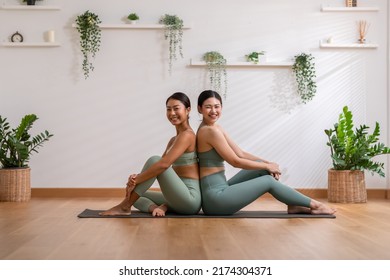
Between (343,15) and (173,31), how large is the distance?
1.81 metres

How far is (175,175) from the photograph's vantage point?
13.2 feet

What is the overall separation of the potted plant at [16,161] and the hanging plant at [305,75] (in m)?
2.59

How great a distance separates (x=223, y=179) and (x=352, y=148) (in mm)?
1939

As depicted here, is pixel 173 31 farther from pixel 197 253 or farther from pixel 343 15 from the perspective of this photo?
pixel 197 253

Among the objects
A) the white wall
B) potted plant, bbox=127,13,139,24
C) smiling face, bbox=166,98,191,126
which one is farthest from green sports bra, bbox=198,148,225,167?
potted plant, bbox=127,13,139,24

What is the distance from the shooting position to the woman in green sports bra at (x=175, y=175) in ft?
13.1

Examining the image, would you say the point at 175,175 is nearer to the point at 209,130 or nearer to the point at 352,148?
the point at 209,130

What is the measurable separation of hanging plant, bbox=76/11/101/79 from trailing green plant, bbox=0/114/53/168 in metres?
0.78

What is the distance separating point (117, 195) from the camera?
6090 millimetres

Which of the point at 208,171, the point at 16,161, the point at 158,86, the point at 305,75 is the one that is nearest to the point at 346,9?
the point at 305,75

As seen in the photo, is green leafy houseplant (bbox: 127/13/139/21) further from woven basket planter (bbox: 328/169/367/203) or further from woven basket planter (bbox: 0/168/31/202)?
woven basket planter (bbox: 328/169/367/203)

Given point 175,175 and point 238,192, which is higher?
point 175,175

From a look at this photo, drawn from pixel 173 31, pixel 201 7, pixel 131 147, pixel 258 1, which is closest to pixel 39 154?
pixel 131 147

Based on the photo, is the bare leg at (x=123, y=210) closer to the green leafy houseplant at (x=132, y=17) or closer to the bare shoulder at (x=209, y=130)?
the bare shoulder at (x=209, y=130)
